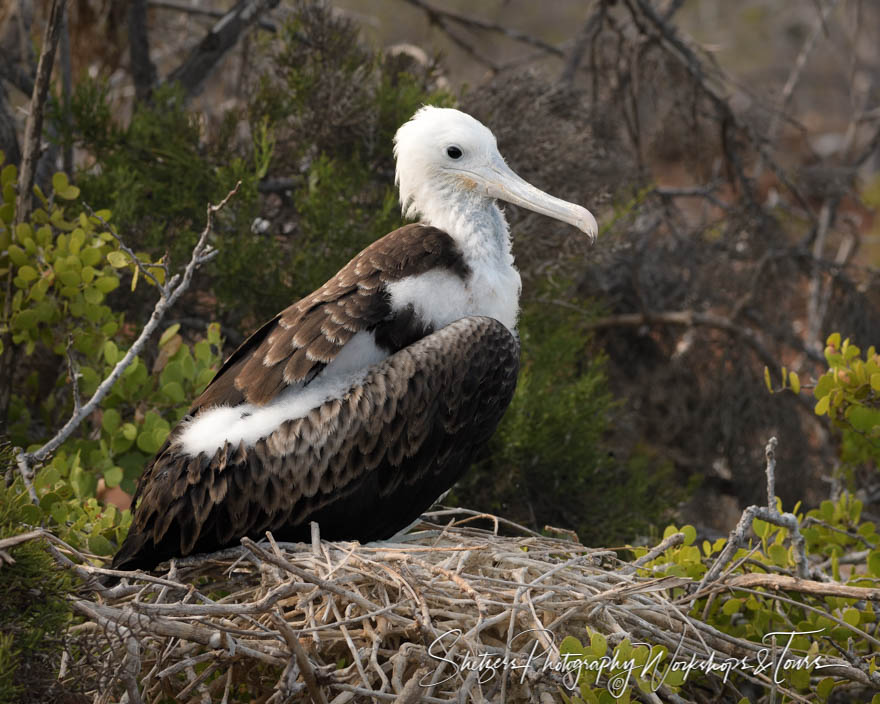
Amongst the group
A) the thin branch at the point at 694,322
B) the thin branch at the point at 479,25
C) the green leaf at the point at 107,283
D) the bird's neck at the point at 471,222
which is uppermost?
the thin branch at the point at 479,25

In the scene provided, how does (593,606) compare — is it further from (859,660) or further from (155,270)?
(155,270)

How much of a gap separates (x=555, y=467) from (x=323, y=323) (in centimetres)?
190

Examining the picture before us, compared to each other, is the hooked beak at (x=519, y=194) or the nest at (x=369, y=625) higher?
the hooked beak at (x=519, y=194)

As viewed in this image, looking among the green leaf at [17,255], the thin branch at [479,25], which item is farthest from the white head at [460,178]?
the thin branch at [479,25]

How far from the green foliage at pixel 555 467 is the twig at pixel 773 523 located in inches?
61.3

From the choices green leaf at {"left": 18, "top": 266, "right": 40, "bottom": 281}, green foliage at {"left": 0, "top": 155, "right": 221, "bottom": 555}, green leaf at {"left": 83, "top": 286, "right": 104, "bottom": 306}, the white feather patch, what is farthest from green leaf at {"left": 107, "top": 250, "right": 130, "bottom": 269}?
the white feather patch

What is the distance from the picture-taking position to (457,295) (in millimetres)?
3586

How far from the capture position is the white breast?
347 centimetres

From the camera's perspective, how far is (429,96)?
5.43 metres

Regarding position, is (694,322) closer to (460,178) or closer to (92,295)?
(460,178)

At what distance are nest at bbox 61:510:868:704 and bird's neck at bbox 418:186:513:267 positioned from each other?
106 centimetres

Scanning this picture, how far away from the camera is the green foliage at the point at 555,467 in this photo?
4785 mm

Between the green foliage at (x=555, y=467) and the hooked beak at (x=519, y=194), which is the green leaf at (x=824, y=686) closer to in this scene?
the hooked beak at (x=519, y=194)

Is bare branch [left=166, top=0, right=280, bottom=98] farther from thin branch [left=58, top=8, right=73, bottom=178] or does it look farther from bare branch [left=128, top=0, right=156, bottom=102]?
thin branch [left=58, top=8, right=73, bottom=178]
